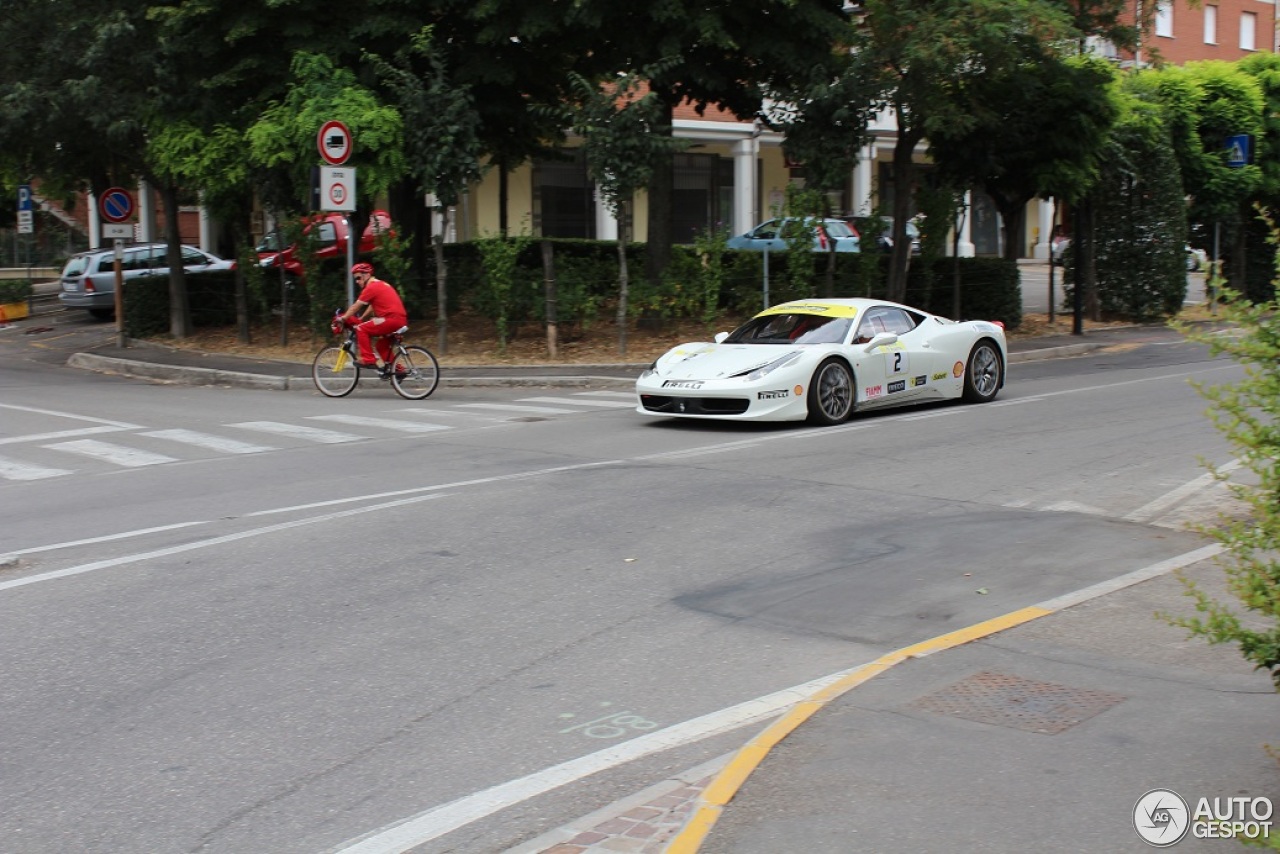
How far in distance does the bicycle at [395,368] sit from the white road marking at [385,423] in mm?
2104

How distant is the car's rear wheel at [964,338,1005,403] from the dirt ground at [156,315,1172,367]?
6.58 meters

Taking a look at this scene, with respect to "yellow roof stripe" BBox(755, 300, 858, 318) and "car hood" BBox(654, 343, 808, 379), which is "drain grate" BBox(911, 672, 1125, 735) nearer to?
"car hood" BBox(654, 343, 808, 379)

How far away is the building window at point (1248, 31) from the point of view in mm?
59062

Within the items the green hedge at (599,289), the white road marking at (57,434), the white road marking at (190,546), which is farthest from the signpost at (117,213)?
the white road marking at (190,546)

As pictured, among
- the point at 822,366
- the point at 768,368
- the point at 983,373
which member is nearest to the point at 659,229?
the point at 983,373

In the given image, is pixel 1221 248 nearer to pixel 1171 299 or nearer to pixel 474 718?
pixel 1171 299

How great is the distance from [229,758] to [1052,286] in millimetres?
25145

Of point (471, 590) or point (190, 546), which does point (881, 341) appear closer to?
point (471, 590)

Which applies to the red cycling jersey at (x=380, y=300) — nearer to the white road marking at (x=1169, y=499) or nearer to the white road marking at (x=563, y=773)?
the white road marking at (x=1169, y=499)

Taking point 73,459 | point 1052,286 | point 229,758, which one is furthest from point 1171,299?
point 229,758

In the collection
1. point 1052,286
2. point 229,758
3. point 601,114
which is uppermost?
point 601,114

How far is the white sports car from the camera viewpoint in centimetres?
1379

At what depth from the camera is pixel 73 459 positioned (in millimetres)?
13000

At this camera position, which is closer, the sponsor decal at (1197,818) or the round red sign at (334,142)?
the sponsor decal at (1197,818)
